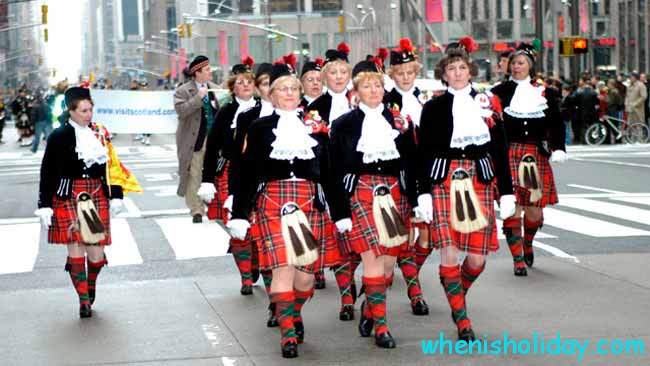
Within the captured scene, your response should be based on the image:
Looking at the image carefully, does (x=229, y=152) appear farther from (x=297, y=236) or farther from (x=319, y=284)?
(x=297, y=236)

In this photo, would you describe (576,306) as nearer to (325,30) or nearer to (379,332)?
(379,332)

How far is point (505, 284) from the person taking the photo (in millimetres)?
9531

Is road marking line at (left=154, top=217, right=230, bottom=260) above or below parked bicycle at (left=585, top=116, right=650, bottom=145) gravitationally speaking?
below

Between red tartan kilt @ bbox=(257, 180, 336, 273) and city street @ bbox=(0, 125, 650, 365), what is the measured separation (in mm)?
622

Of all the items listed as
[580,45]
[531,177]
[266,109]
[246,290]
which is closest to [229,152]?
[266,109]

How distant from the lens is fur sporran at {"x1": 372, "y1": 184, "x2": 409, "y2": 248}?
7270mm

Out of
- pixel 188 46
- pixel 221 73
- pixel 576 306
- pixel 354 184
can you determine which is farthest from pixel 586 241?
pixel 188 46

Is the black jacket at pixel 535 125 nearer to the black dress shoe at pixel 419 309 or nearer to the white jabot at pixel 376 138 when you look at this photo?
the black dress shoe at pixel 419 309

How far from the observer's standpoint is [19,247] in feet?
43.5

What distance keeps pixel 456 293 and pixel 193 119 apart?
6449 millimetres

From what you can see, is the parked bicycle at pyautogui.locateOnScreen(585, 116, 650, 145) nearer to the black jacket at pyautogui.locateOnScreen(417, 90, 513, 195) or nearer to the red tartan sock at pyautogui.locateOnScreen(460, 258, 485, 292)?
the black jacket at pyautogui.locateOnScreen(417, 90, 513, 195)

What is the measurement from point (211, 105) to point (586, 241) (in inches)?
178

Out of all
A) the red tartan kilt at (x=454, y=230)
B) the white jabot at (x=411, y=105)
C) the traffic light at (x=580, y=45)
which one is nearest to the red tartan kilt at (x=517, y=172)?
the white jabot at (x=411, y=105)

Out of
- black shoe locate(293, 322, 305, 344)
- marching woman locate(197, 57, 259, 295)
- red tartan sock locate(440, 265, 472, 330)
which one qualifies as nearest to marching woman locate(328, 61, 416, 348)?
red tartan sock locate(440, 265, 472, 330)
